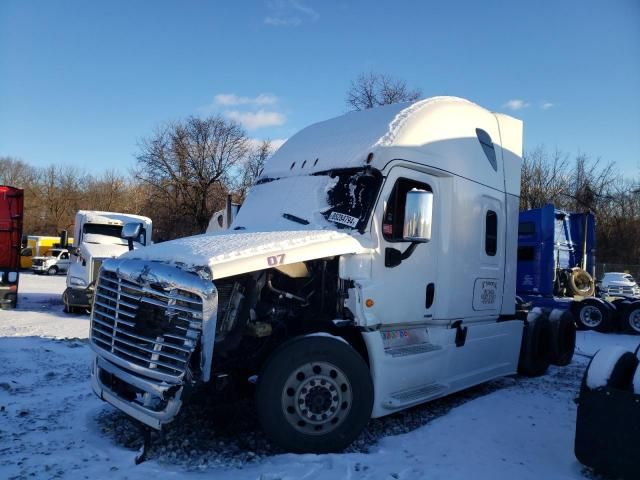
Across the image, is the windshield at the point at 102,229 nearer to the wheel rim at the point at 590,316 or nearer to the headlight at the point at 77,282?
the headlight at the point at 77,282

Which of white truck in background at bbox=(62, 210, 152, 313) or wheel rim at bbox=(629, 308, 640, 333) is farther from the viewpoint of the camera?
wheel rim at bbox=(629, 308, 640, 333)

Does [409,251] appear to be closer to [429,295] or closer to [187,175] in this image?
[429,295]

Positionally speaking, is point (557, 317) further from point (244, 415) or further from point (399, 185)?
point (244, 415)

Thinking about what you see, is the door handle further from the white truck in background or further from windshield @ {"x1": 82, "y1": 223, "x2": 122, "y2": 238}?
windshield @ {"x1": 82, "y1": 223, "x2": 122, "y2": 238}

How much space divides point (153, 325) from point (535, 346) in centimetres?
618

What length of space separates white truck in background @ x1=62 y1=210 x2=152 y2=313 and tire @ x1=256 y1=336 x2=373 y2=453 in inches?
391

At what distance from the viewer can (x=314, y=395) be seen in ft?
14.6

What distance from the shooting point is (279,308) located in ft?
15.8

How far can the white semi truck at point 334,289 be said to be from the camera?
4.16m

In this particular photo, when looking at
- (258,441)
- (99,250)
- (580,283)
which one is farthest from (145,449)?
(580,283)

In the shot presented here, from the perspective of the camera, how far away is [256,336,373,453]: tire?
14.1 ft

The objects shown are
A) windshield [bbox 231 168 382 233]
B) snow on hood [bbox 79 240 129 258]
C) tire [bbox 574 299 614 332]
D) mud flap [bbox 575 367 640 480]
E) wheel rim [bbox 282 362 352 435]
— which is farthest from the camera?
tire [bbox 574 299 614 332]

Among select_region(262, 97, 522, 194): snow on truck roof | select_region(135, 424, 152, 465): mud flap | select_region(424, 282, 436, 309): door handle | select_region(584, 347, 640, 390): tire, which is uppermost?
select_region(262, 97, 522, 194): snow on truck roof

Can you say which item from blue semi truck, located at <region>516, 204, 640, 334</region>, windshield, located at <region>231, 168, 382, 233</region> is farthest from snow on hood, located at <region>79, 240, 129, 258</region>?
blue semi truck, located at <region>516, 204, 640, 334</region>
